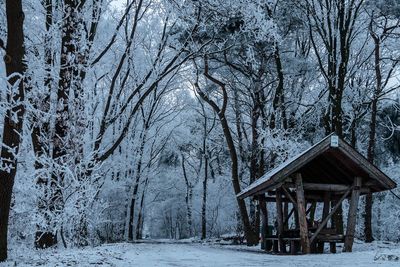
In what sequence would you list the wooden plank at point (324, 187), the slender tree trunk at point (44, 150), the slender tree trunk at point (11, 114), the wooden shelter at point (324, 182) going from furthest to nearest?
the wooden plank at point (324, 187), the wooden shelter at point (324, 182), the slender tree trunk at point (44, 150), the slender tree trunk at point (11, 114)

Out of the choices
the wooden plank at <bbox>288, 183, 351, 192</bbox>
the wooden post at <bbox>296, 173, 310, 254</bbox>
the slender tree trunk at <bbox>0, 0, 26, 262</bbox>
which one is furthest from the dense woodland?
the wooden post at <bbox>296, 173, 310, 254</bbox>

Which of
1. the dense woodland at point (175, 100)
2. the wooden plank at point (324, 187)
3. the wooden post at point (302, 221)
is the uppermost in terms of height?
the dense woodland at point (175, 100)

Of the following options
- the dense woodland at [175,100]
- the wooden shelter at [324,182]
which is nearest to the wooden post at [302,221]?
the wooden shelter at [324,182]

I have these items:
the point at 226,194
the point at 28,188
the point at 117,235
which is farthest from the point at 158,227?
the point at 28,188

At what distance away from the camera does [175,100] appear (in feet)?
118

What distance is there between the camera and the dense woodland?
8.95 metres

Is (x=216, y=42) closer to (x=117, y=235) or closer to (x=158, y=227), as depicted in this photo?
(x=117, y=235)

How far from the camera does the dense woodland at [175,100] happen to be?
895 centimetres

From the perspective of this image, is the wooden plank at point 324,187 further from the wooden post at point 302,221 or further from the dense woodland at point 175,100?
the dense woodland at point 175,100

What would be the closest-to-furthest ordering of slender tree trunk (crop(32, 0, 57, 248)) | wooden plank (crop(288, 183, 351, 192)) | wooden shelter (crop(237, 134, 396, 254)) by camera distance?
slender tree trunk (crop(32, 0, 57, 248)) < wooden shelter (crop(237, 134, 396, 254)) < wooden plank (crop(288, 183, 351, 192))

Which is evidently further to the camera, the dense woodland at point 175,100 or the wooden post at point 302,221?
the wooden post at point 302,221

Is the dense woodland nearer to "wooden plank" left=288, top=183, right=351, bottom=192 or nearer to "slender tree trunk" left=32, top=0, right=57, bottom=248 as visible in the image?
"slender tree trunk" left=32, top=0, right=57, bottom=248

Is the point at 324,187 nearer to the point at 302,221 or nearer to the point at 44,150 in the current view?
the point at 302,221

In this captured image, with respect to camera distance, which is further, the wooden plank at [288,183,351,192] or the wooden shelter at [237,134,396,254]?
the wooden plank at [288,183,351,192]
